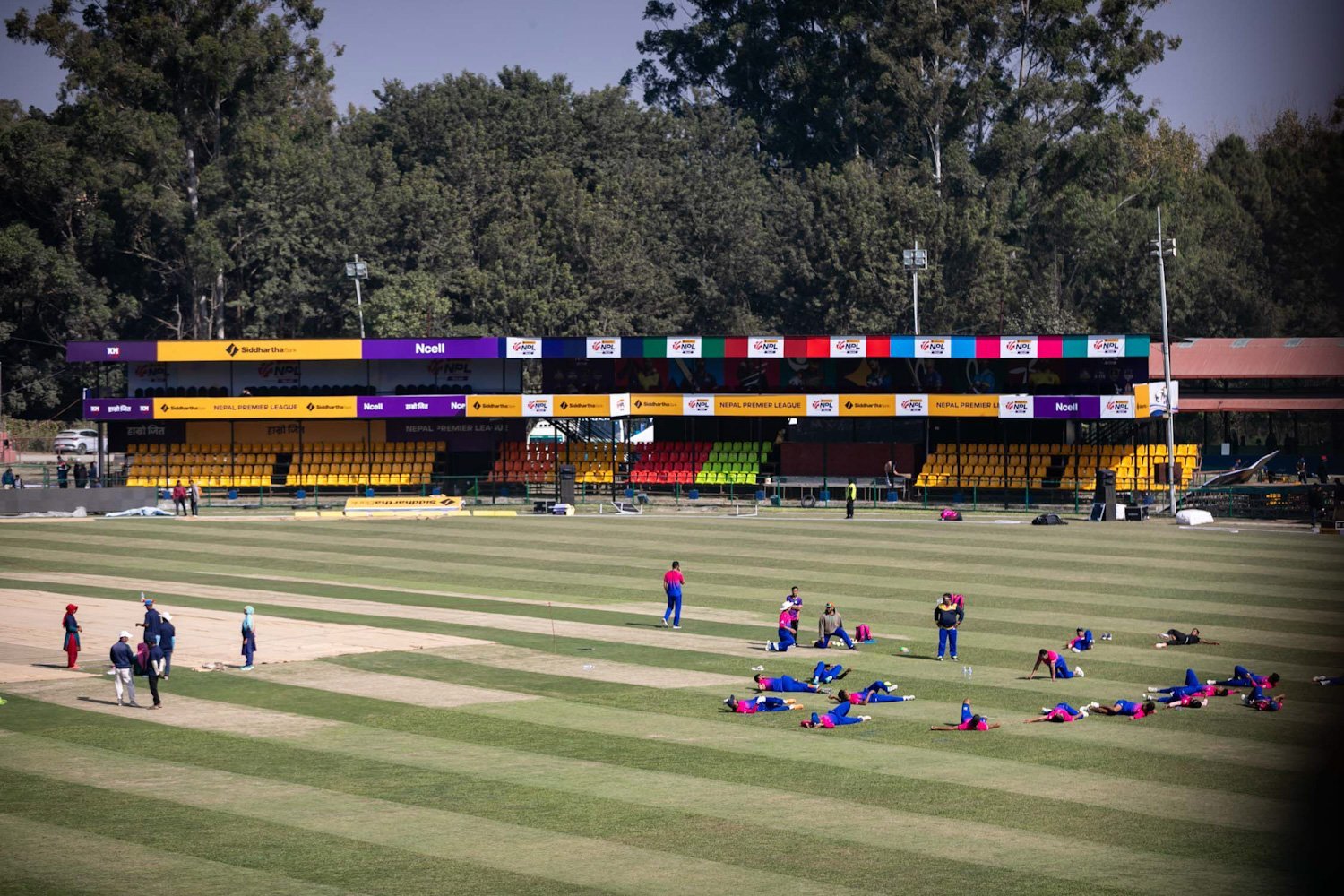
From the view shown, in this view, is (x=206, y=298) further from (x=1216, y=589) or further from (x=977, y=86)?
(x=1216, y=589)

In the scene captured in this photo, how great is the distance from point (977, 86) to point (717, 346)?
219 ft

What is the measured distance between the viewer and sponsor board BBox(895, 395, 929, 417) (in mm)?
66062

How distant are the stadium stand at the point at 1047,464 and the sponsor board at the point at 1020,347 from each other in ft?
13.8

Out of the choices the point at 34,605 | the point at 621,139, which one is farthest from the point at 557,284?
the point at 34,605

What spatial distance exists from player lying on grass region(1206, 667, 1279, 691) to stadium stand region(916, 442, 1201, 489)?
36117 mm

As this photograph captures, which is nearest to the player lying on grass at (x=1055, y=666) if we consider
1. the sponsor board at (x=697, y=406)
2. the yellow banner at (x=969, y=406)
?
the yellow banner at (x=969, y=406)

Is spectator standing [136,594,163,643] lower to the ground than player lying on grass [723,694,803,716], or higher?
higher

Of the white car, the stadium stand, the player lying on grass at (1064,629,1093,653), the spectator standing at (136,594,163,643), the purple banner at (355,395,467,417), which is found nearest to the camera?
the spectator standing at (136,594,163,643)

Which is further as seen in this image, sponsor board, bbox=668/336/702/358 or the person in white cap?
sponsor board, bbox=668/336/702/358

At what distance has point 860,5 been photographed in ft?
427

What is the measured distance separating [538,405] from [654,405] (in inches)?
214

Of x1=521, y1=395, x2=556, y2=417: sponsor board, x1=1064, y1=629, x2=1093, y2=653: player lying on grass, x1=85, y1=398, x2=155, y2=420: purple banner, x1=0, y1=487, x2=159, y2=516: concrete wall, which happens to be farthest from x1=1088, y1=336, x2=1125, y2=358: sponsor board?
x1=85, y1=398, x2=155, y2=420: purple banner

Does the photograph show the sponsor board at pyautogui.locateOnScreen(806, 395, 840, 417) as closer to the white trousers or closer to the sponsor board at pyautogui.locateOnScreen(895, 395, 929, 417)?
the sponsor board at pyautogui.locateOnScreen(895, 395, 929, 417)

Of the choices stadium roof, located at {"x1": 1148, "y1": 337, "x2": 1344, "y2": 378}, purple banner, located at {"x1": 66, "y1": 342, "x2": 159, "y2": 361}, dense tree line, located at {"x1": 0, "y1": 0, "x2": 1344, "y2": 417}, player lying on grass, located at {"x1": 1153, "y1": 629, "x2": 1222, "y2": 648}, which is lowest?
player lying on grass, located at {"x1": 1153, "y1": 629, "x2": 1222, "y2": 648}
